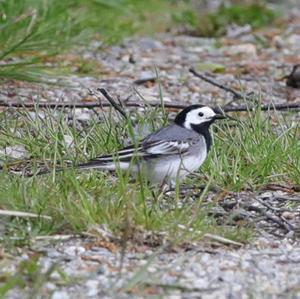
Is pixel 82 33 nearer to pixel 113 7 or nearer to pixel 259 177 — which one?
pixel 113 7

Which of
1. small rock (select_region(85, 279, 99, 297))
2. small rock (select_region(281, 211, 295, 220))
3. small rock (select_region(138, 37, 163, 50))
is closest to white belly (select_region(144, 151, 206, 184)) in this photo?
small rock (select_region(281, 211, 295, 220))

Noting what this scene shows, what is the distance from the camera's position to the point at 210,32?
9.88 meters

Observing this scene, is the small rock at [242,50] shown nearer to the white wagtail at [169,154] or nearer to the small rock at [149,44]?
the small rock at [149,44]

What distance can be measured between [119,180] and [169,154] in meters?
0.53

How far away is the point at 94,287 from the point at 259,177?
1589 millimetres

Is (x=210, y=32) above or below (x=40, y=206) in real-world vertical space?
below

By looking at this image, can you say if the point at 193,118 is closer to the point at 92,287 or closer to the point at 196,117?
the point at 196,117

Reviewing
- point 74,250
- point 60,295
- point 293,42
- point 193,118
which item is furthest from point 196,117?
point 293,42

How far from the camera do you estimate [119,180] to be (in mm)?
4379

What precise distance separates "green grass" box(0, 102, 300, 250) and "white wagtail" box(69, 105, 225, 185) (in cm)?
9

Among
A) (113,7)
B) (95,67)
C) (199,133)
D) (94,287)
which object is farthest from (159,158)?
(113,7)

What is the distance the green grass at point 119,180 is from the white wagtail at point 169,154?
0.09 meters

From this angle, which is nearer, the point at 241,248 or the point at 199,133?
the point at 241,248

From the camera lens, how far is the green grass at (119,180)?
4.08 m
